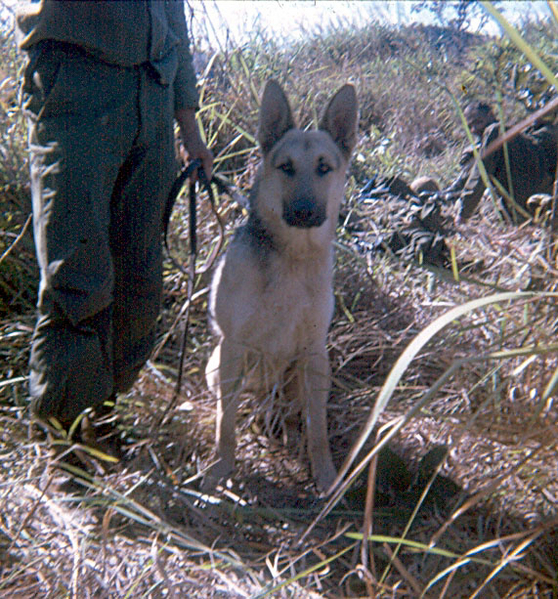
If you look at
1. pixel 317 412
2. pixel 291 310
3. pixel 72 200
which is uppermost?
pixel 72 200

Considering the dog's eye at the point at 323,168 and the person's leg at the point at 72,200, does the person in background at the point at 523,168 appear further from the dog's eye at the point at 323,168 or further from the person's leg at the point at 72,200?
the person's leg at the point at 72,200

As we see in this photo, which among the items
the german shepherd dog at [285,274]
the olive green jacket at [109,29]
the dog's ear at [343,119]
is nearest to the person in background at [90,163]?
the olive green jacket at [109,29]

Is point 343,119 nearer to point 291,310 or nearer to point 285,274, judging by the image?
point 285,274

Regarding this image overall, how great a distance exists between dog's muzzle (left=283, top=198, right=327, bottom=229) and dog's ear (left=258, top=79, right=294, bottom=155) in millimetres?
432

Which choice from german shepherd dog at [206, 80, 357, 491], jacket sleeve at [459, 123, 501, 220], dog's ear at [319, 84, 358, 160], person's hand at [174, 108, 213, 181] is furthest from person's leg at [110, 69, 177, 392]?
jacket sleeve at [459, 123, 501, 220]

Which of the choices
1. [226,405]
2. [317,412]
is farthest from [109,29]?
[317,412]

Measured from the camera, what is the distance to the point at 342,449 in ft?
9.11

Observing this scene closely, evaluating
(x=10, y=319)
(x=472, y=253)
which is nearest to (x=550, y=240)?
(x=472, y=253)

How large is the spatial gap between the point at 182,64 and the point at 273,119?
0.48 meters

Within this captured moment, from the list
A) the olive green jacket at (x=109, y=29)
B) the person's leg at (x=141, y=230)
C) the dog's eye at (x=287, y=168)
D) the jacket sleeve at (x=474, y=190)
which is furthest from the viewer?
the jacket sleeve at (x=474, y=190)

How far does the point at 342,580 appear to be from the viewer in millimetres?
1768

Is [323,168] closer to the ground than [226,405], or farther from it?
farther from it

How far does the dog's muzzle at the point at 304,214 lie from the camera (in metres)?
2.38

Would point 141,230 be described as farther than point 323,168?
No
